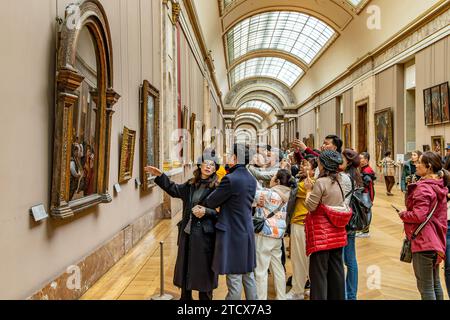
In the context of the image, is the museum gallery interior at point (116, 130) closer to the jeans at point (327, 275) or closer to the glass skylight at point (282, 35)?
the jeans at point (327, 275)

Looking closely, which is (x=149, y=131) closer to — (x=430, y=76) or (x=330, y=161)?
(x=330, y=161)

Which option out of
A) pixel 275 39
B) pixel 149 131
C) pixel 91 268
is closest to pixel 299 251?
pixel 91 268

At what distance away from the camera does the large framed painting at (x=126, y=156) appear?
599 centimetres

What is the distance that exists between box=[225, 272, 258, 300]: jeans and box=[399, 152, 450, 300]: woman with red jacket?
5.16ft

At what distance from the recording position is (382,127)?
18.3 metres

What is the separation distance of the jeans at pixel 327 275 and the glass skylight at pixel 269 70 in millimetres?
35638

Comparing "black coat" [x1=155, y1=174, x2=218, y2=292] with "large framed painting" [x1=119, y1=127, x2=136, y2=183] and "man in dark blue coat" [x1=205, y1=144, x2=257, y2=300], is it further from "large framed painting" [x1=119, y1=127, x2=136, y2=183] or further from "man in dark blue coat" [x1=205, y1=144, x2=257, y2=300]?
"large framed painting" [x1=119, y1=127, x2=136, y2=183]

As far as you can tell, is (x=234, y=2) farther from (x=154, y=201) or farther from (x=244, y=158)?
(x=244, y=158)

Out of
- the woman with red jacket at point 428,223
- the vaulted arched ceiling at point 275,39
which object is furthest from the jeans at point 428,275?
the vaulted arched ceiling at point 275,39

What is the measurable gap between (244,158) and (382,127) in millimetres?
16331

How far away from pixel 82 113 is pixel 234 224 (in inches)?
81.2

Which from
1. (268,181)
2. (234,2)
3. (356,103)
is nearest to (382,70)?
(356,103)

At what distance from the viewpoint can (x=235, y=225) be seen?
370 centimetres
